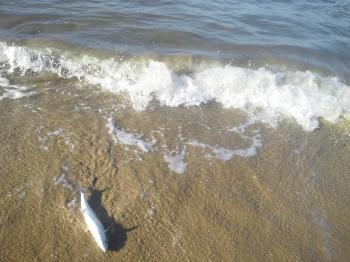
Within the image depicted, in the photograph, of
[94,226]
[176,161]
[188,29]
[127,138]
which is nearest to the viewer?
[94,226]

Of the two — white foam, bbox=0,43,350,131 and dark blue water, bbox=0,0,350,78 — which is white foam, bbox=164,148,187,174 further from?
dark blue water, bbox=0,0,350,78

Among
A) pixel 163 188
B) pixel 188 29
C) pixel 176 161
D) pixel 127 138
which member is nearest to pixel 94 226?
pixel 163 188

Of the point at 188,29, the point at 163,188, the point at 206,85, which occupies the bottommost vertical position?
the point at 163,188

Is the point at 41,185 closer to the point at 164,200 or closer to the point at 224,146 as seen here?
the point at 164,200

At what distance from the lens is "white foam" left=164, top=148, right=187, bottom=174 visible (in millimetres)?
4930

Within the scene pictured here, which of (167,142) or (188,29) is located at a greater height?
(188,29)

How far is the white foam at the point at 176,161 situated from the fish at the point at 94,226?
4.31 feet

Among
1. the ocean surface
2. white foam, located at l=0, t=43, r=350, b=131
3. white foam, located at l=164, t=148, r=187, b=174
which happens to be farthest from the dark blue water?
white foam, located at l=164, t=148, r=187, b=174

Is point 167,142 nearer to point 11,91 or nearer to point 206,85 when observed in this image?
point 206,85

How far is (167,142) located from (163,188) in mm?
980

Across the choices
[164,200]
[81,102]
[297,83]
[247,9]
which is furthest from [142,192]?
[247,9]

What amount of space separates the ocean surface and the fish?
79 mm

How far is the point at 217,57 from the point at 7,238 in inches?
238

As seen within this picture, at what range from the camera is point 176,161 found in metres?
5.07
